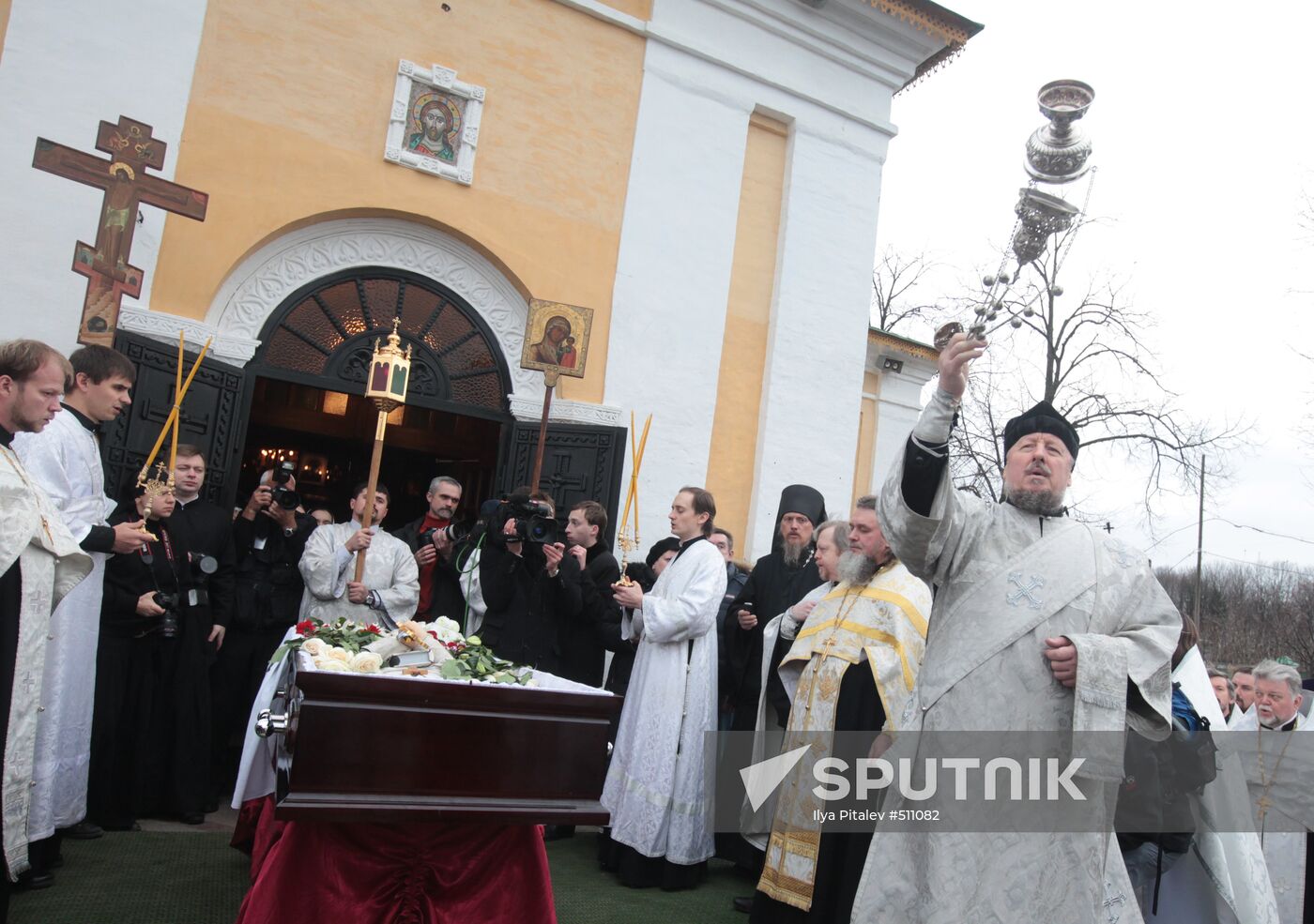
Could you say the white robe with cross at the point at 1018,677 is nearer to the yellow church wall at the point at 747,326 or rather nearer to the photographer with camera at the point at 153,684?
the photographer with camera at the point at 153,684

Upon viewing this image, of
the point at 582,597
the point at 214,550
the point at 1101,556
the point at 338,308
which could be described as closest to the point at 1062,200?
the point at 1101,556

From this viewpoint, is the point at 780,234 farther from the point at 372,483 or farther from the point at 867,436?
the point at 372,483

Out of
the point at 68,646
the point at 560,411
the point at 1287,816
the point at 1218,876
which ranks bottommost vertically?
the point at 1218,876

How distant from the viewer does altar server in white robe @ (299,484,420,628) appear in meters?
5.64

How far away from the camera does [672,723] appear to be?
5211 millimetres

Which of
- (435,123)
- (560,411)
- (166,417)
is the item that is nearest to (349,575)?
(166,417)

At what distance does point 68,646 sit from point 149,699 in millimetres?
856

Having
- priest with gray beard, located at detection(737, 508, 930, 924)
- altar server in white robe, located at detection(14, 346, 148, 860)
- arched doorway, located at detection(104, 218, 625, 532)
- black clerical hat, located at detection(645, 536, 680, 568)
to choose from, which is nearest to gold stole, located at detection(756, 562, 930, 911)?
priest with gray beard, located at detection(737, 508, 930, 924)

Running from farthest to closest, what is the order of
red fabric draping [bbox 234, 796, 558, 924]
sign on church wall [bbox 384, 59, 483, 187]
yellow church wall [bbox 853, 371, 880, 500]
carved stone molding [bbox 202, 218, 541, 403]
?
yellow church wall [bbox 853, 371, 880, 500] < sign on church wall [bbox 384, 59, 483, 187] < carved stone molding [bbox 202, 218, 541, 403] < red fabric draping [bbox 234, 796, 558, 924]

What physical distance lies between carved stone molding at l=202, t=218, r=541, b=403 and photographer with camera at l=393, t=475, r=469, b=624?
6.75ft

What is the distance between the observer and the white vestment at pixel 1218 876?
12.6 feet

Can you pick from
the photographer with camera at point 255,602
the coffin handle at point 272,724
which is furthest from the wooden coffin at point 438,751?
the photographer with camera at point 255,602

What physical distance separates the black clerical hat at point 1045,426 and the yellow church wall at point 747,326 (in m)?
5.70

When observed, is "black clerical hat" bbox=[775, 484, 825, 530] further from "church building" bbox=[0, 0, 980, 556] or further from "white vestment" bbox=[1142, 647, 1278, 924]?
"white vestment" bbox=[1142, 647, 1278, 924]
